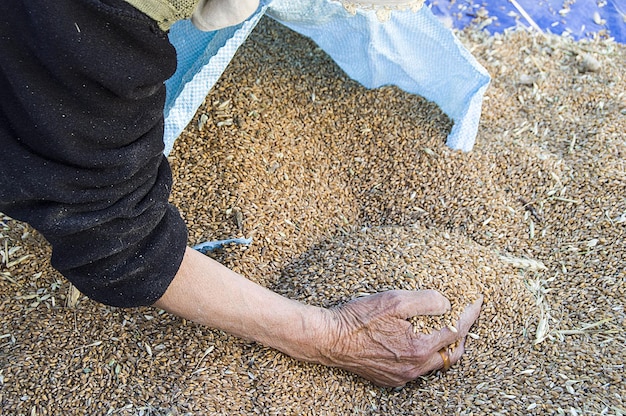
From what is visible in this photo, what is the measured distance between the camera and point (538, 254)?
2137 millimetres

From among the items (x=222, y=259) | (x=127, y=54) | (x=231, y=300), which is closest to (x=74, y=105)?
(x=127, y=54)

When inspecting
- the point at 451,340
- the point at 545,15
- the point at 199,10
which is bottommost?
the point at 451,340

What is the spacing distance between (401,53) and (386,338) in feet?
3.40

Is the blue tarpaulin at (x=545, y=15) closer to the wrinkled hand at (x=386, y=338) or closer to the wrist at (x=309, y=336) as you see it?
the wrinkled hand at (x=386, y=338)

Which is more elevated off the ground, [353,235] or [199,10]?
[199,10]

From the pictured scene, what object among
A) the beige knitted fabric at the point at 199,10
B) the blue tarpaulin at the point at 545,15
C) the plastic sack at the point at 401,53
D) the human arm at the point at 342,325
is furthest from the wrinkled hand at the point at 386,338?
the blue tarpaulin at the point at 545,15

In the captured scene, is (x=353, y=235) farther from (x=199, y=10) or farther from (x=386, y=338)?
(x=199, y=10)

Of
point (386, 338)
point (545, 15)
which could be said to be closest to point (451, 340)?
point (386, 338)

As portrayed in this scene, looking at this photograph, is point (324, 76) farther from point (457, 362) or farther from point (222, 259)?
point (457, 362)

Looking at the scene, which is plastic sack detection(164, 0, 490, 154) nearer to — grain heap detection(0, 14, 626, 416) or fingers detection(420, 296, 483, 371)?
grain heap detection(0, 14, 626, 416)

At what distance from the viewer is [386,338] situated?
1793mm

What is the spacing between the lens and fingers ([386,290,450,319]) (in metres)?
1.79

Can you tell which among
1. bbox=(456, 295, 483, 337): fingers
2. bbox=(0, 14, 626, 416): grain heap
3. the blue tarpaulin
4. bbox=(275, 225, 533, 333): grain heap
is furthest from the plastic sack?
the blue tarpaulin

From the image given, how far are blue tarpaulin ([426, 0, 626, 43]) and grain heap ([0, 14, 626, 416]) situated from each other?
392 millimetres
